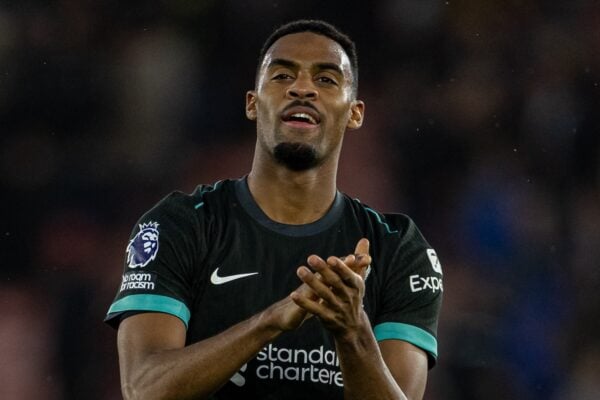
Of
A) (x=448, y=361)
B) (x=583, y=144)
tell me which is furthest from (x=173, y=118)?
(x=583, y=144)

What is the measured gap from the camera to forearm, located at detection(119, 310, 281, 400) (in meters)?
2.76

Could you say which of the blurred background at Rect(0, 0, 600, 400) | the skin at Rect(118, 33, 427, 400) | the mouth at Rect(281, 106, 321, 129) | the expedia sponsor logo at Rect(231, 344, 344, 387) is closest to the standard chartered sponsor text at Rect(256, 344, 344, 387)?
the expedia sponsor logo at Rect(231, 344, 344, 387)

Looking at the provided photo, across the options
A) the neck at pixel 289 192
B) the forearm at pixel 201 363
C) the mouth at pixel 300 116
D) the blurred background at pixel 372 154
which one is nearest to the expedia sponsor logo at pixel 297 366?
the forearm at pixel 201 363

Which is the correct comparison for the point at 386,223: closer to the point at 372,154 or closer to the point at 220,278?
the point at 220,278

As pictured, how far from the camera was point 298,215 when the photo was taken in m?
3.47

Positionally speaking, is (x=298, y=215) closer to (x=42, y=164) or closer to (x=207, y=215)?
(x=207, y=215)

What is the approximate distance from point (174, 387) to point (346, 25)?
396 cm

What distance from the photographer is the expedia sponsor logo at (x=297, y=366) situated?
126 inches

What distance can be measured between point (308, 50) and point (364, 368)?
1.24 meters

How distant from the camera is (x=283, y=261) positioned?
Result: 336 cm

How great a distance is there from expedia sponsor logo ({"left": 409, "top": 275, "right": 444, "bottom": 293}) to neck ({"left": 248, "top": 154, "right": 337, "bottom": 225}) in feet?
1.30

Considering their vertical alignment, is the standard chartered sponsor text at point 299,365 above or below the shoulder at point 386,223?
below

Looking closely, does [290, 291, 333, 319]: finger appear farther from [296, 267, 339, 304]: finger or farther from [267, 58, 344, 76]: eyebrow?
[267, 58, 344, 76]: eyebrow

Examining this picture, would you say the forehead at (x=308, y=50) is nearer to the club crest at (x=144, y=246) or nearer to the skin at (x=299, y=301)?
the skin at (x=299, y=301)
